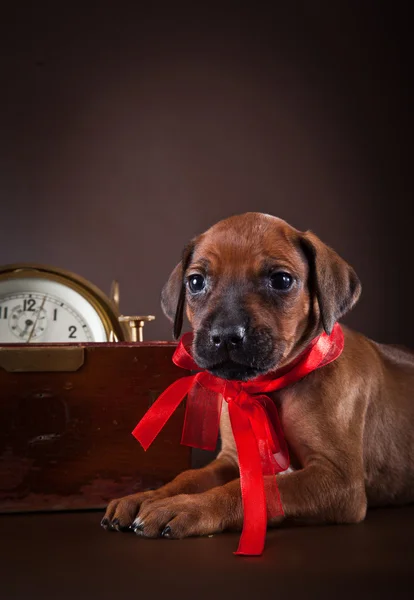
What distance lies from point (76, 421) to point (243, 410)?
16.9 inches

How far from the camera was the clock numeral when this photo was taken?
253 cm

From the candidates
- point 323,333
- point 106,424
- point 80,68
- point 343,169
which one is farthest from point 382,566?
point 80,68

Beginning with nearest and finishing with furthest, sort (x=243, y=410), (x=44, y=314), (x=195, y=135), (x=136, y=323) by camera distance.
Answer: (x=243, y=410) < (x=136, y=323) < (x=44, y=314) < (x=195, y=135)

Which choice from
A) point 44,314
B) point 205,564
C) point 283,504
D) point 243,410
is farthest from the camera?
point 44,314

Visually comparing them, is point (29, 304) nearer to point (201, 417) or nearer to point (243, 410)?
point (201, 417)

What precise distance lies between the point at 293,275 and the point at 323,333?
191 millimetres

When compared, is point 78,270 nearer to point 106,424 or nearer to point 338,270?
point 106,424

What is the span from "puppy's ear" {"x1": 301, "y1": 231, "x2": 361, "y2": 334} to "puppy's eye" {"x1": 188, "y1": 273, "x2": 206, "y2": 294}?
248 mm

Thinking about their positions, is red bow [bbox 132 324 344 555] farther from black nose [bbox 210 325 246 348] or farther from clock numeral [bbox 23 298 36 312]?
clock numeral [bbox 23 298 36 312]

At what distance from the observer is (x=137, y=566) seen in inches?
57.1

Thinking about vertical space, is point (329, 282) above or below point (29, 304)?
above

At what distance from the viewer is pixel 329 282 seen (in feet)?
6.15

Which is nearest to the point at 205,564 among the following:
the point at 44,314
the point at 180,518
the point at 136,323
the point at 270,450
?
the point at 180,518

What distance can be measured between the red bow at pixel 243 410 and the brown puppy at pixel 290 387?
37mm
